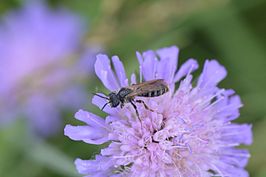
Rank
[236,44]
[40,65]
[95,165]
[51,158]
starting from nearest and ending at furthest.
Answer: [95,165] → [51,158] → [40,65] → [236,44]

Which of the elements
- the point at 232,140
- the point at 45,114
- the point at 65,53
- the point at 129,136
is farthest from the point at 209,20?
the point at 129,136

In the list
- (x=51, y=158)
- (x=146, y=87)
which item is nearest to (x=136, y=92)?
(x=146, y=87)

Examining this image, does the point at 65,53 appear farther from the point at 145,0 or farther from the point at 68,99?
the point at 145,0

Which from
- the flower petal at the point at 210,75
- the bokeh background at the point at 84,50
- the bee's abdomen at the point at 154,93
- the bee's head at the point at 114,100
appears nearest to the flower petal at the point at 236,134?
the flower petal at the point at 210,75

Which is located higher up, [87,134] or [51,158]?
[51,158]

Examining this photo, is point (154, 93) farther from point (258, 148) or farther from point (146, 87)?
point (258, 148)

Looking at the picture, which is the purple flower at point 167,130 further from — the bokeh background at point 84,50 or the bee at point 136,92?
the bokeh background at point 84,50
